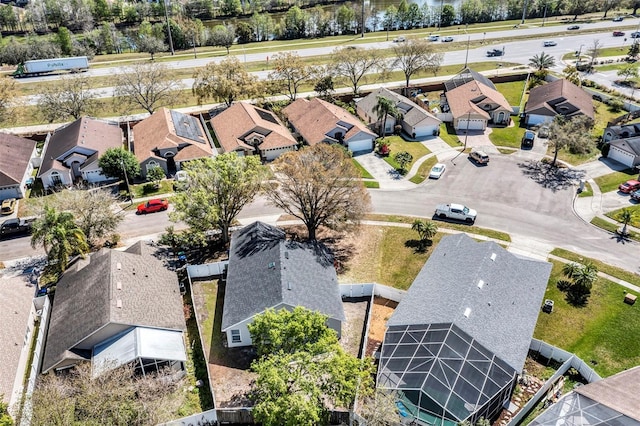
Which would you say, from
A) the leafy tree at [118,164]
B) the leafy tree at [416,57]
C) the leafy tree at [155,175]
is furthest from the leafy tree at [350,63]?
the leafy tree at [118,164]

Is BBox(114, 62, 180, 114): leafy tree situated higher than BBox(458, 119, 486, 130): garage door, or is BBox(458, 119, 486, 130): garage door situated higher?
BBox(114, 62, 180, 114): leafy tree

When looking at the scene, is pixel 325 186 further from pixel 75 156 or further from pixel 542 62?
pixel 542 62

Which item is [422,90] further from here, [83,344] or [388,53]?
[83,344]

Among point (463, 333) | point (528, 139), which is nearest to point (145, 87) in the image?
point (528, 139)

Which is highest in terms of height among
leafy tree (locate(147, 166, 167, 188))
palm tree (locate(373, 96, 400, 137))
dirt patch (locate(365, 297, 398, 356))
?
palm tree (locate(373, 96, 400, 137))

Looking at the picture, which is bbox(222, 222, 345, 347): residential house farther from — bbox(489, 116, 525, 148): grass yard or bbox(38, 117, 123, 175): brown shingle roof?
bbox(489, 116, 525, 148): grass yard

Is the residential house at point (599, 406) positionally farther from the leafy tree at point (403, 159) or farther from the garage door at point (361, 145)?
the garage door at point (361, 145)

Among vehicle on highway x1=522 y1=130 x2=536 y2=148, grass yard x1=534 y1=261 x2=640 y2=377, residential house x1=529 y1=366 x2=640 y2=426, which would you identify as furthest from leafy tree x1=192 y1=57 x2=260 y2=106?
residential house x1=529 y1=366 x2=640 y2=426
